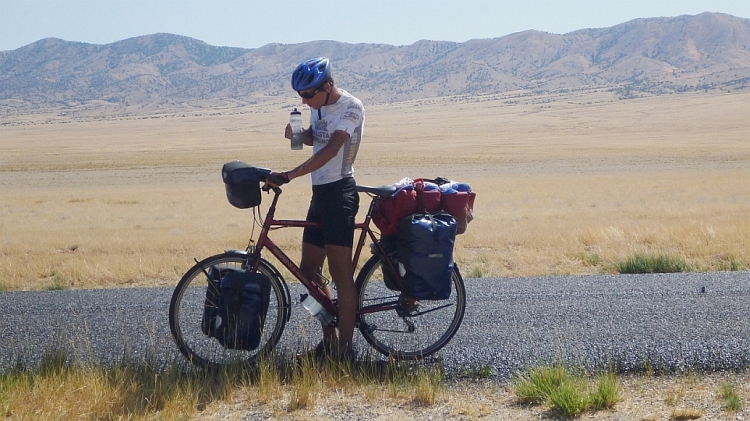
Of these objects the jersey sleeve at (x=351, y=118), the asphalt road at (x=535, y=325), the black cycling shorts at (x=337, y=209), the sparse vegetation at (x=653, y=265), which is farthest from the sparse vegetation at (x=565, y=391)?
the sparse vegetation at (x=653, y=265)

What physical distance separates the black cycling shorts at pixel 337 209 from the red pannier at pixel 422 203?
22 centimetres

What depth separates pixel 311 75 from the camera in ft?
14.5

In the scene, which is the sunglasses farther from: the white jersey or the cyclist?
the white jersey

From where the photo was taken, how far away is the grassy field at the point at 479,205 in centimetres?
962

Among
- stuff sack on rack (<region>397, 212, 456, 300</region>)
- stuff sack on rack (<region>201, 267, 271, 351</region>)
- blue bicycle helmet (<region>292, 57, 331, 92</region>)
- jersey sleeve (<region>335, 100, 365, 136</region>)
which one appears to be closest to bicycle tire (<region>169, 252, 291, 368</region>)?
stuff sack on rack (<region>201, 267, 271, 351</region>)

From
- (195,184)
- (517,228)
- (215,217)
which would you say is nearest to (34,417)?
(517,228)

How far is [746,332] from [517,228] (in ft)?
31.6

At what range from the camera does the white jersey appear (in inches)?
177

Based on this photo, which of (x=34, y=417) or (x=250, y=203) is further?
(x=250, y=203)

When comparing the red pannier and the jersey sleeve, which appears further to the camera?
the red pannier

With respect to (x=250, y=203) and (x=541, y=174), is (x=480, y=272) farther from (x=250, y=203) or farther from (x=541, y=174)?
(x=541, y=174)

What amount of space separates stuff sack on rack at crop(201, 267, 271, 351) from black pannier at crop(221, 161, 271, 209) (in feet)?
1.38

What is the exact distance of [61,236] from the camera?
15000 mm

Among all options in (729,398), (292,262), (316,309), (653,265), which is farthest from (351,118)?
(653,265)
